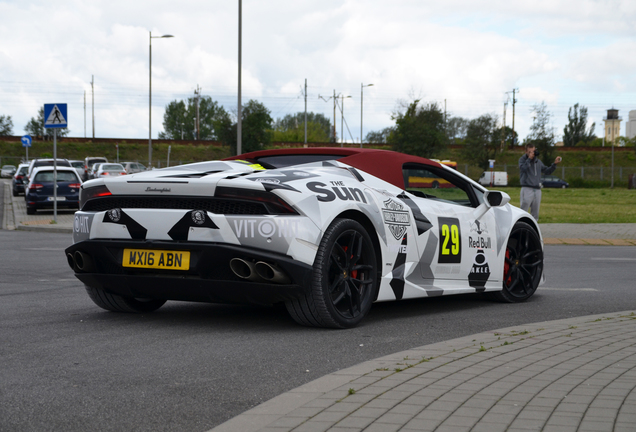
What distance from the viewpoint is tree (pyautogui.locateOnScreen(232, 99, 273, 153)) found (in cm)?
6059

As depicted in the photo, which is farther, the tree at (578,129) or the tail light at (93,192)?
the tree at (578,129)

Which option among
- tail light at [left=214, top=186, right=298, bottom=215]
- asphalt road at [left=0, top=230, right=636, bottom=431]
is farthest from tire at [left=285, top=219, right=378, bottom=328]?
tail light at [left=214, top=186, right=298, bottom=215]

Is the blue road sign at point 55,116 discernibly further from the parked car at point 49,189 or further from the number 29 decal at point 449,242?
the number 29 decal at point 449,242

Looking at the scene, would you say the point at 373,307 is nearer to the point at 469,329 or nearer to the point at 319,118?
the point at 469,329

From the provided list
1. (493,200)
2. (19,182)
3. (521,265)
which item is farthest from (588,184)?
(493,200)

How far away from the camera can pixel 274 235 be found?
4.91 m

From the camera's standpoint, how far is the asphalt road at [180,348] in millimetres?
3482

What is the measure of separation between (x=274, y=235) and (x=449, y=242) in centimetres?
202

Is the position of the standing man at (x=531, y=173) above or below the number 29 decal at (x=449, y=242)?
above

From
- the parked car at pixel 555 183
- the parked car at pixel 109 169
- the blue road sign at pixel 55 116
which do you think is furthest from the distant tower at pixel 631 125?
the blue road sign at pixel 55 116

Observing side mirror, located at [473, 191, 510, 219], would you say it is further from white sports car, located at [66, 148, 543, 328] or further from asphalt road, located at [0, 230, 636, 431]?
asphalt road, located at [0, 230, 636, 431]

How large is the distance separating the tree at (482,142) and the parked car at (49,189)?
63.1 m

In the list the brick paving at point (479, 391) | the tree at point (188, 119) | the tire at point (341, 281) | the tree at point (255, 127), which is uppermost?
the tree at point (188, 119)

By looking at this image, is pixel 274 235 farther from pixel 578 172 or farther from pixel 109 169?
pixel 578 172
